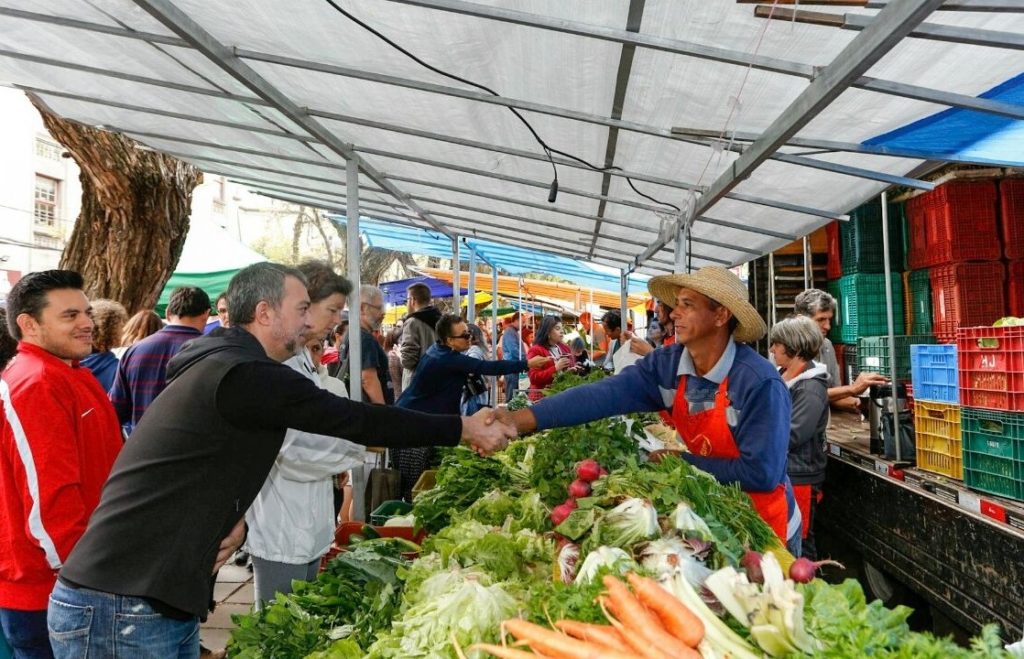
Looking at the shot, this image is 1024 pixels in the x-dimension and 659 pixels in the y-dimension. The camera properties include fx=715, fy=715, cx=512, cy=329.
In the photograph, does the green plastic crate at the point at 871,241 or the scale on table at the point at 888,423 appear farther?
the green plastic crate at the point at 871,241

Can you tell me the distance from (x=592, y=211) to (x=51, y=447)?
5.29 metres

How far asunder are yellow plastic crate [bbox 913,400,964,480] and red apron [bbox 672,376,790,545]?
1.53 metres

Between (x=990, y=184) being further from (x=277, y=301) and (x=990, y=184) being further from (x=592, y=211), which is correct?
(x=277, y=301)

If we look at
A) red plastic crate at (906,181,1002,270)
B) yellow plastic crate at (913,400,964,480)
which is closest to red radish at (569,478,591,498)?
yellow plastic crate at (913,400,964,480)

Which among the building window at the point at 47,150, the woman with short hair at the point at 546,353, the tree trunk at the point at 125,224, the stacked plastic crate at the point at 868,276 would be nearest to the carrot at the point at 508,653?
the stacked plastic crate at the point at 868,276

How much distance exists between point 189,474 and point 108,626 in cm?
54

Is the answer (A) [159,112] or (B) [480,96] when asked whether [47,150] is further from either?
(B) [480,96]

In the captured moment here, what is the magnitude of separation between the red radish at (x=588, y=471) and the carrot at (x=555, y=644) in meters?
1.12

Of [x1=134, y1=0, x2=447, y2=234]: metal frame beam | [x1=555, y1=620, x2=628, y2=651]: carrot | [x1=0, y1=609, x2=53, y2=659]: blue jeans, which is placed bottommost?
[x1=0, y1=609, x2=53, y2=659]: blue jeans

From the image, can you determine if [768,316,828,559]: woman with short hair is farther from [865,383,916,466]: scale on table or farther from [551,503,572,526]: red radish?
[551,503,572,526]: red radish

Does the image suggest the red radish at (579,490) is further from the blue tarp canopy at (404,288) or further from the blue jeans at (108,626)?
the blue tarp canopy at (404,288)

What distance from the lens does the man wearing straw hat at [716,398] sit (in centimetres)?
309

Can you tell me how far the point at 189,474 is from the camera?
2.30 meters

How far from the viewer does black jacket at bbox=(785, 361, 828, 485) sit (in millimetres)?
4617
